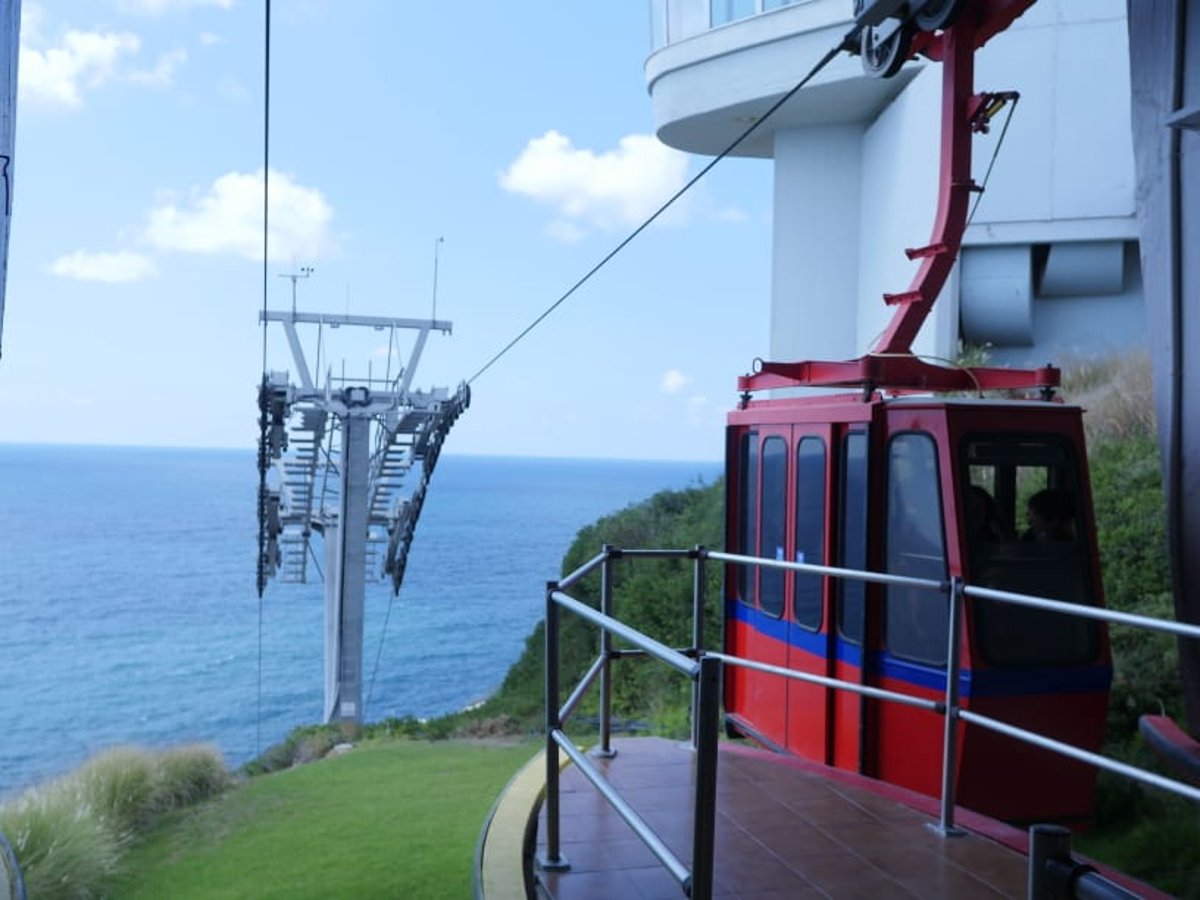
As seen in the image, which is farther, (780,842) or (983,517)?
(983,517)

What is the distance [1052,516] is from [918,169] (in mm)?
12429

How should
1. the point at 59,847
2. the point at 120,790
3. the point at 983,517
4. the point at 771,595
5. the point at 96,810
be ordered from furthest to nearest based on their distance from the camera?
1. the point at 120,790
2. the point at 96,810
3. the point at 771,595
4. the point at 59,847
5. the point at 983,517

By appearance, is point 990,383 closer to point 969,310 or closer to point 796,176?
point 969,310

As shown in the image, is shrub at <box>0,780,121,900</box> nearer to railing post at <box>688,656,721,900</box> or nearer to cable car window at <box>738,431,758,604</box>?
cable car window at <box>738,431,758,604</box>

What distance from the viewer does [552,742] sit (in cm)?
420

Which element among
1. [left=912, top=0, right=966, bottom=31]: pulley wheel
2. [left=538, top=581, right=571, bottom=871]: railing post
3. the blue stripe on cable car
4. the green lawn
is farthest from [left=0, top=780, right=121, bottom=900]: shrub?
[left=912, top=0, right=966, bottom=31]: pulley wheel

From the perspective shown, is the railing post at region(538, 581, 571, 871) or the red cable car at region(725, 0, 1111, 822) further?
the red cable car at region(725, 0, 1111, 822)

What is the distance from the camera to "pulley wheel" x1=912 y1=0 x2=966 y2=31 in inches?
294

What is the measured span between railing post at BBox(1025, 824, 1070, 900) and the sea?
939 centimetres

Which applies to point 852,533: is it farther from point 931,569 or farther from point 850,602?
point 931,569

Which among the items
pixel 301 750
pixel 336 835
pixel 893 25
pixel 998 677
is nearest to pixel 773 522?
pixel 998 677

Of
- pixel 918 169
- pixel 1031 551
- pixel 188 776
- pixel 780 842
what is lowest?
pixel 188 776

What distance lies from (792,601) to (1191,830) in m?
2.41

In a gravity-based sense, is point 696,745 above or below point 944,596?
below
